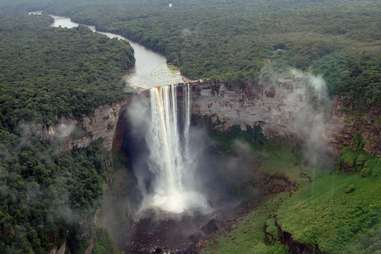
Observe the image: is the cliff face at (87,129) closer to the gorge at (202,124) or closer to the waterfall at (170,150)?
the gorge at (202,124)

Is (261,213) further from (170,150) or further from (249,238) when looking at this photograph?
(170,150)

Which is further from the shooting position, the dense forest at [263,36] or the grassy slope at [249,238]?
the dense forest at [263,36]

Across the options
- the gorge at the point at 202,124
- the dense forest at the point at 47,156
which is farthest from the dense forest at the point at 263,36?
the dense forest at the point at 47,156

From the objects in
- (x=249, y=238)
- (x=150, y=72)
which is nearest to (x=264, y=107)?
(x=249, y=238)

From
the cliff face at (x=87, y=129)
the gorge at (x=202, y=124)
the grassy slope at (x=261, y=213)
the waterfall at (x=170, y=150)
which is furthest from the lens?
the waterfall at (x=170, y=150)

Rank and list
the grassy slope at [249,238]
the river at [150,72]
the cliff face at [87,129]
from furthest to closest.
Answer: the river at [150,72]
the cliff face at [87,129]
the grassy slope at [249,238]

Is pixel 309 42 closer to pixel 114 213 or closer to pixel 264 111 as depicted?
pixel 264 111

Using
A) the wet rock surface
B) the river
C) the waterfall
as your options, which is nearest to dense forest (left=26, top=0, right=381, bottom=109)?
the river
